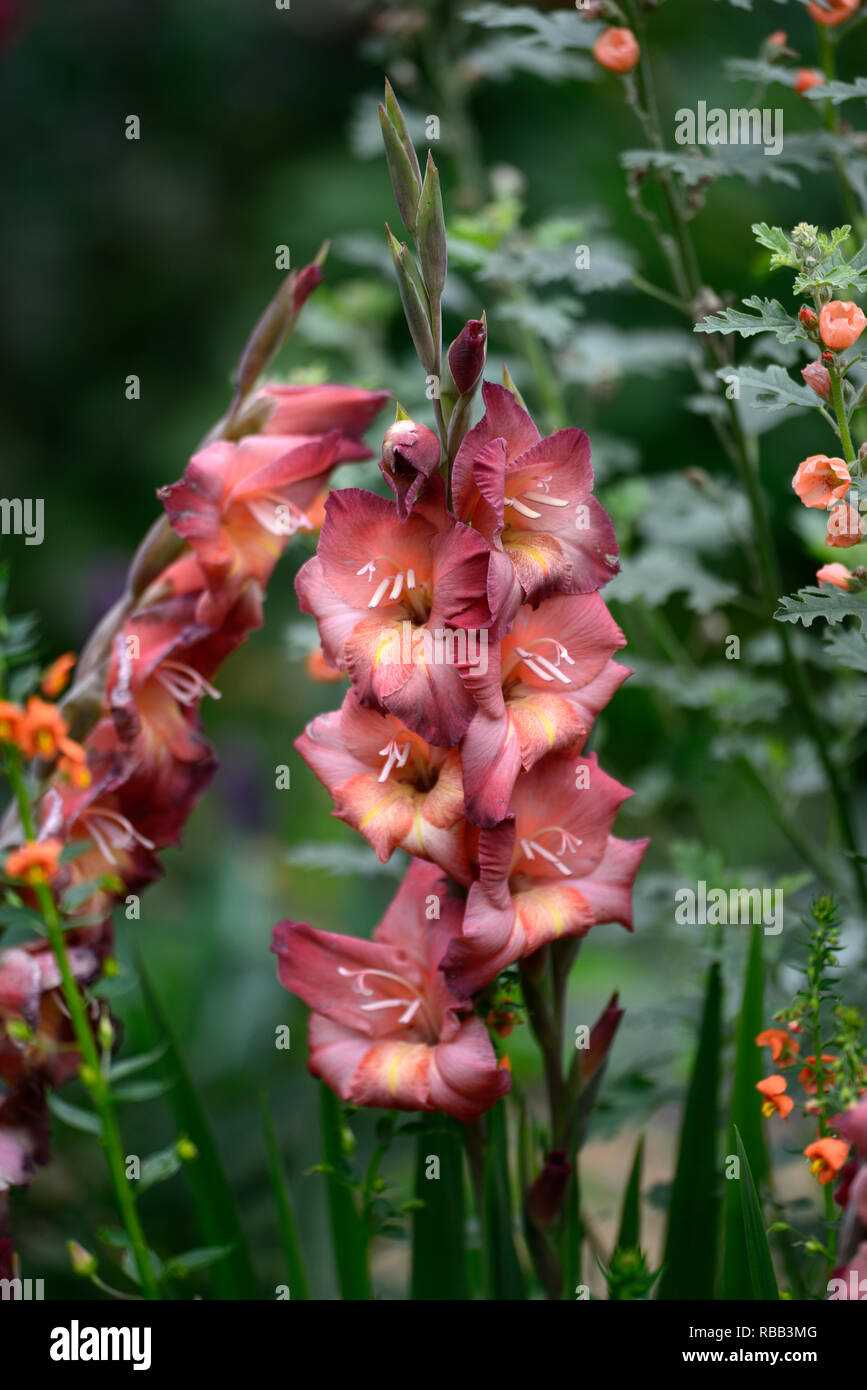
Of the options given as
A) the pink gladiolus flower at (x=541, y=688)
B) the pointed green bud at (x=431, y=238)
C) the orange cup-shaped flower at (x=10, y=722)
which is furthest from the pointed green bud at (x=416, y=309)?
the orange cup-shaped flower at (x=10, y=722)

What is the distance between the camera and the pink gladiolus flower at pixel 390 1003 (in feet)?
2.19

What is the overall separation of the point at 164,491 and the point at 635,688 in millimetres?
503

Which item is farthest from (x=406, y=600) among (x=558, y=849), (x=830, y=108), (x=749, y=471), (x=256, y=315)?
(x=256, y=315)

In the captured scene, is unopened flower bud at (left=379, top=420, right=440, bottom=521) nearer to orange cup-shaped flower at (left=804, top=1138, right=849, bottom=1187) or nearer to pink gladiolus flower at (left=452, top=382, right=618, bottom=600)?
pink gladiolus flower at (left=452, top=382, right=618, bottom=600)

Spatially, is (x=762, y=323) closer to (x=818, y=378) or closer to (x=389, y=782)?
(x=818, y=378)

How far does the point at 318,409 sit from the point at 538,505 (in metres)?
0.19

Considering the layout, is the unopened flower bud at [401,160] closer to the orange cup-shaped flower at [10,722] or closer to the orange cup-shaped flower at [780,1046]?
the orange cup-shaped flower at [10,722]

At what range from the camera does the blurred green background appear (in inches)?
55.4

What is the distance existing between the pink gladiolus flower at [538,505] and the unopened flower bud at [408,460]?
0.04 feet

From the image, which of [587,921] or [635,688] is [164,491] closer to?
[587,921]

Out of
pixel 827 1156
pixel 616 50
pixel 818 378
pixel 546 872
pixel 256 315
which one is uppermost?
pixel 256 315

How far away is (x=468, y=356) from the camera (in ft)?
2.00

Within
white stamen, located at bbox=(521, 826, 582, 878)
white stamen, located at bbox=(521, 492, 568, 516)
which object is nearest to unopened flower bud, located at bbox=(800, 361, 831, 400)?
white stamen, located at bbox=(521, 492, 568, 516)
